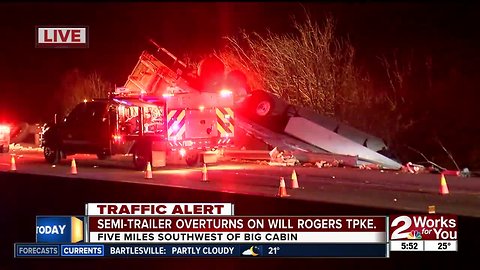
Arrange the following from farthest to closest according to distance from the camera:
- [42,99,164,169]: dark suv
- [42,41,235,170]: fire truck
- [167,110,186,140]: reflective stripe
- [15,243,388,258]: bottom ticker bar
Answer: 1. [42,99,164,169]: dark suv
2. [42,41,235,170]: fire truck
3. [167,110,186,140]: reflective stripe
4. [15,243,388,258]: bottom ticker bar

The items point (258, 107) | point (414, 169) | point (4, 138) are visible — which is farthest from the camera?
point (4, 138)

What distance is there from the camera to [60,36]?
8.96 m

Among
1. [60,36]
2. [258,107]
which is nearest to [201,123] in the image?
[258,107]

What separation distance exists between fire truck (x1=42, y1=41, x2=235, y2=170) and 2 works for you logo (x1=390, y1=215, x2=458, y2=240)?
11.8 m

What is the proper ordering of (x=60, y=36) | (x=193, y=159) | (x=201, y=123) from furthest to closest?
(x=193, y=159) → (x=201, y=123) → (x=60, y=36)

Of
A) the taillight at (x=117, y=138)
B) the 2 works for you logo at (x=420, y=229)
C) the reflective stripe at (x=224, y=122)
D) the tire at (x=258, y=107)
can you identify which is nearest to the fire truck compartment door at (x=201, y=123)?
the reflective stripe at (x=224, y=122)

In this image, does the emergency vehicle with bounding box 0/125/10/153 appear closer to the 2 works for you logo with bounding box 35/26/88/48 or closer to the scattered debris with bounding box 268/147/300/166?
the scattered debris with bounding box 268/147/300/166

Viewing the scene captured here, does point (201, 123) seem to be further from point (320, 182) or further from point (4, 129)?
point (4, 129)

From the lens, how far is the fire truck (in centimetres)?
1847

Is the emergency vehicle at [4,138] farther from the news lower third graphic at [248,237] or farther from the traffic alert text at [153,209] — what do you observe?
the news lower third graphic at [248,237]

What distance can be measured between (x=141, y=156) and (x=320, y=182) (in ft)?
18.3

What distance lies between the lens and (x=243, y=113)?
2273 cm

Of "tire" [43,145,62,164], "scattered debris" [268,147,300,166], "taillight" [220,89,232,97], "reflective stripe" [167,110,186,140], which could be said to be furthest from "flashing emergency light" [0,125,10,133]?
"scattered debris" [268,147,300,166]

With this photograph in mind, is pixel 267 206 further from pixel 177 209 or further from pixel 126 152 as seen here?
pixel 126 152
